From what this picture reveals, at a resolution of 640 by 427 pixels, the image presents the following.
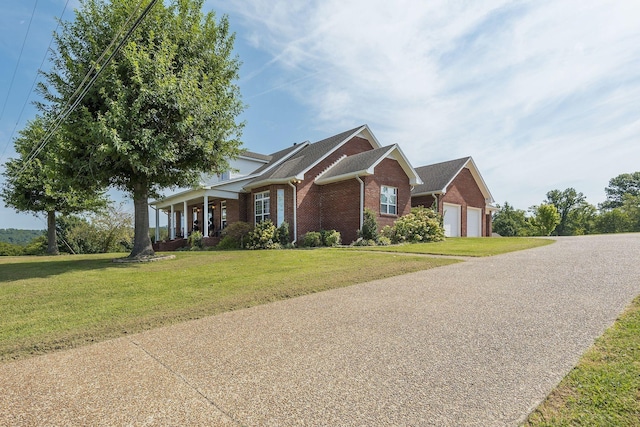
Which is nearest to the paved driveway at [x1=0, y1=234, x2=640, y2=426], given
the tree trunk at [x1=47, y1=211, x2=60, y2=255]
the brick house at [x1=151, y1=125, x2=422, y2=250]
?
the brick house at [x1=151, y1=125, x2=422, y2=250]

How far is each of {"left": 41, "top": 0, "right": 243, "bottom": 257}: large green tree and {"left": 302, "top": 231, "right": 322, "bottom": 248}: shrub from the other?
5892 mm

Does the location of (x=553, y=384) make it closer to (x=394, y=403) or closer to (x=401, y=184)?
(x=394, y=403)

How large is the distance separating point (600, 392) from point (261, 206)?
19.1m

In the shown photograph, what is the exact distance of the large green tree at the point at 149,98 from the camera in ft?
36.5

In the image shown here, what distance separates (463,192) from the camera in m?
25.0

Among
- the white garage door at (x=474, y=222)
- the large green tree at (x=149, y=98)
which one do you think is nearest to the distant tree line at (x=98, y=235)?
the large green tree at (x=149, y=98)

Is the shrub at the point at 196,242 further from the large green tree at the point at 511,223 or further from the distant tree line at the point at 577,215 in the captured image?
the large green tree at the point at 511,223

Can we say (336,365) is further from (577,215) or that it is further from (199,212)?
(577,215)

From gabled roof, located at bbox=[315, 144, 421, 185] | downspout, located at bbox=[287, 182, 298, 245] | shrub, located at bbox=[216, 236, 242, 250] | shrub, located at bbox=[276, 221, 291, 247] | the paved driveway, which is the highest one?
gabled roof, located at bbox=[315, 144, 421, 185]

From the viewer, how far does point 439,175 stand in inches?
977

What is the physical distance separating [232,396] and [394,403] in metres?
1.47

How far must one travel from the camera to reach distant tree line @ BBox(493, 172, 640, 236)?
4795 centimetres

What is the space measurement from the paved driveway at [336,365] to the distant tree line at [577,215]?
42461 millimetres

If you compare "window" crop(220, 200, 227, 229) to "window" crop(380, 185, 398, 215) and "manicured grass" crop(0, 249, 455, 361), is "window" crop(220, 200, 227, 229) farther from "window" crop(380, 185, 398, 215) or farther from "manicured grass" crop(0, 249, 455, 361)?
"manicured grass" crop(0, 249, 455, 361)
